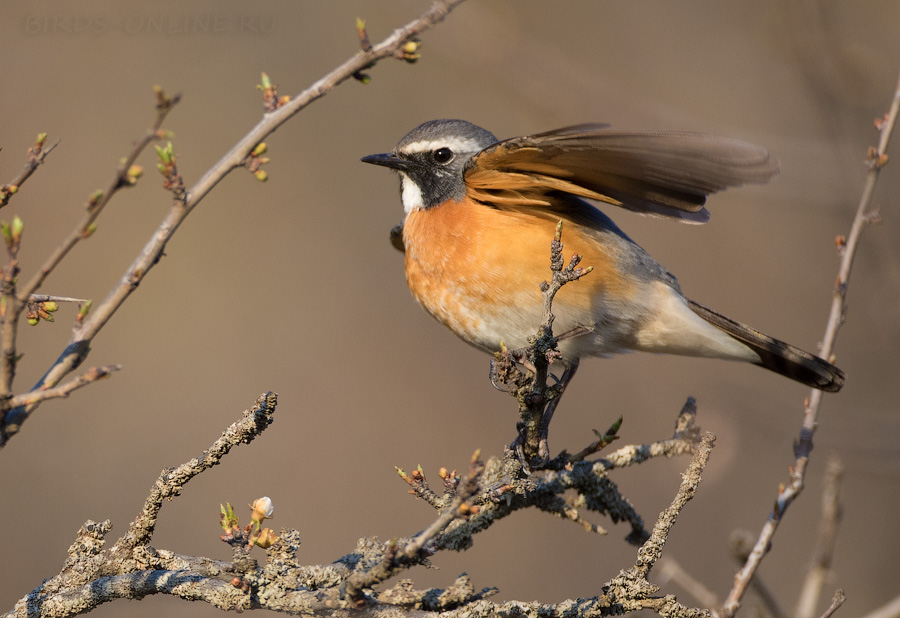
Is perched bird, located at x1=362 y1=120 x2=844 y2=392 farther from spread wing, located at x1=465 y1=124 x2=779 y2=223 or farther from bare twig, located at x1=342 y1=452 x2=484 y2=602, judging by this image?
bare twig, located at x1=342 y1=452 x2=484 y2=602

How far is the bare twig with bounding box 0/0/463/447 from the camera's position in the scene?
71.1 inches

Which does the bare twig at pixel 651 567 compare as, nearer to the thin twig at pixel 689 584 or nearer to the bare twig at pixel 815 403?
the bare twig at pixel 815 403

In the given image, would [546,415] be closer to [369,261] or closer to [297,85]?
[369,261]

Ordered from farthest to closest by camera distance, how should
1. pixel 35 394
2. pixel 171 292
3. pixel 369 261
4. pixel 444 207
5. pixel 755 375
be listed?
pixel 369 261
pixel 171 292
pixel 755 375
pixel 444 207
pixel 35 394

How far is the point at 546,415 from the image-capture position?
13.0 feet

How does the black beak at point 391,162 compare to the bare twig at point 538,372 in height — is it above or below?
above

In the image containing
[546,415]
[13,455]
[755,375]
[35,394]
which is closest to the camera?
[35,394]

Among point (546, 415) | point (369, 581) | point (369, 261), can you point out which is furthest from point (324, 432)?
point (369, 581)

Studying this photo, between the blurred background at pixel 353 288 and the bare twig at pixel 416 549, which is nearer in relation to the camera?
the bare twig at pixel 416 549

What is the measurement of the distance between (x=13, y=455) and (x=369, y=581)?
6.43m

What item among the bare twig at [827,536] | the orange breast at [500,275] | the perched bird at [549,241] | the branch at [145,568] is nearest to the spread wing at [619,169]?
the perched bird at [549,241]

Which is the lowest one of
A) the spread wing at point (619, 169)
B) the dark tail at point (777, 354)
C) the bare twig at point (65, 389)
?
→ the bare twig at point (65, 389)

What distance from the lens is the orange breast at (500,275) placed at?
Answer: 416 centimetres

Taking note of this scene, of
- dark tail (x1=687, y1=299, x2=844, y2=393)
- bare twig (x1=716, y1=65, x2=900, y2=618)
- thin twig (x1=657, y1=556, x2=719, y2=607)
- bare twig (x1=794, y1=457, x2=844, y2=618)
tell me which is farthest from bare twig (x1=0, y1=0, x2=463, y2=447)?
dark tail (x1=687, y1=299, x2=844, y2=393)
